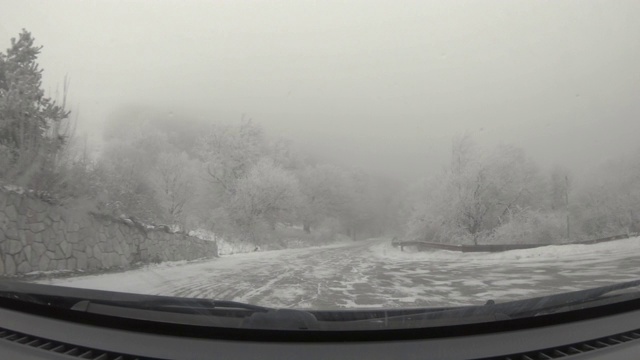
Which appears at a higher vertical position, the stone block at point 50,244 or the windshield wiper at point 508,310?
the windshield wiper at point 508,310

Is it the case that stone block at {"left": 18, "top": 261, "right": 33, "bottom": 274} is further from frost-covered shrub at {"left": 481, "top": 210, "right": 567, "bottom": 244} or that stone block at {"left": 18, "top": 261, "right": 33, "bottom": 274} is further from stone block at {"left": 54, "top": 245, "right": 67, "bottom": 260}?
frost-covered shrub at {"left": 481, "top": 210, "right": 567, "bottom": 244}

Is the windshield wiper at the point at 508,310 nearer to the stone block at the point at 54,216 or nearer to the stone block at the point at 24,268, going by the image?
the stone block at the point at 24,268

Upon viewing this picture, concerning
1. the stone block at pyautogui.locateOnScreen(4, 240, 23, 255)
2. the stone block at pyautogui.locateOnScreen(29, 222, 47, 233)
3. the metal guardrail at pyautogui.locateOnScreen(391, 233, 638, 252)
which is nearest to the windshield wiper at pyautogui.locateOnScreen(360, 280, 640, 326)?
the stone block at pyautogui.locateOnScreen(4, 240, 23, 255)

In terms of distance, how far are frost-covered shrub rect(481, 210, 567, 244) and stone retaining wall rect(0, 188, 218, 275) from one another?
13.9 meters

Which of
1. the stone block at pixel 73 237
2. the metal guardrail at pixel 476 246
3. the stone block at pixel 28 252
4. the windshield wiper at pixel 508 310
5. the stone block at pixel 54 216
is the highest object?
the stone block at pixel 54 216

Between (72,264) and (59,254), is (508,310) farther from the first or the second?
(72,264)

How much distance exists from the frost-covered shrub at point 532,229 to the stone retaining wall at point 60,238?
13.9 m

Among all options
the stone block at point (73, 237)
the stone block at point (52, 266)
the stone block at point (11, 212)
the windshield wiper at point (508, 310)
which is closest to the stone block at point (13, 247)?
the stone block at point (11, 212)

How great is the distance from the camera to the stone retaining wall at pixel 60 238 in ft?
21.0

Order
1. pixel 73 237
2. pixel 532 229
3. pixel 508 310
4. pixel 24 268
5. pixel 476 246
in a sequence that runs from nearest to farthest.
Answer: pixel 508 310 → pixel 24 268 → pixel 73 237 → pixel 476 246 → pixel 532 229

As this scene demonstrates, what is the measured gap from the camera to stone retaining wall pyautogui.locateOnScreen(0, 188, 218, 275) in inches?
252

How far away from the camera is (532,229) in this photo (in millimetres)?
16281

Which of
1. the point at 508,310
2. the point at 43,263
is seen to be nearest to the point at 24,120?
the point at 43,263

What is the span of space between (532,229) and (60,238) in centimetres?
1648
